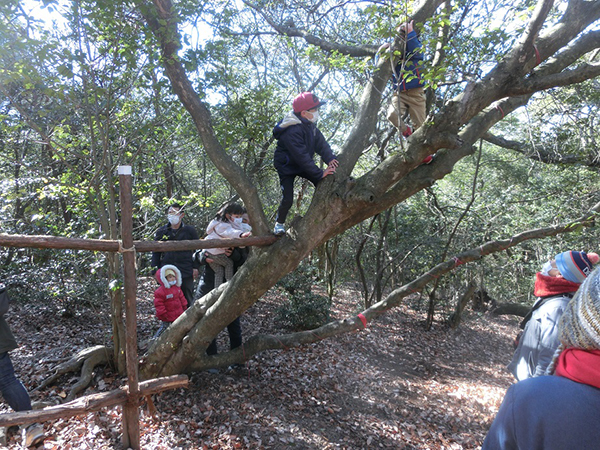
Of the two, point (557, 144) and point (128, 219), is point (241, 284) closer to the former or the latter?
point (128, 219)

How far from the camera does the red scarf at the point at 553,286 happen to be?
2.38m

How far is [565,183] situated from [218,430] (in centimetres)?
864

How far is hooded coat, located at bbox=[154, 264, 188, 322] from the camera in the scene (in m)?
4.48

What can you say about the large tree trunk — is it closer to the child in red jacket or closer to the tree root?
the child in red jacket

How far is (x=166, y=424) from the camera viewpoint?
361cm

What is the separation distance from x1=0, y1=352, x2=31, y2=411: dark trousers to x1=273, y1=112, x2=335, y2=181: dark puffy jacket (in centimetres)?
311

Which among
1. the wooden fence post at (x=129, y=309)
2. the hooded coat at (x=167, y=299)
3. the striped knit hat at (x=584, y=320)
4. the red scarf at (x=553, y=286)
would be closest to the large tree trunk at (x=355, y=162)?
the hooded coat at (x=167, y=299)

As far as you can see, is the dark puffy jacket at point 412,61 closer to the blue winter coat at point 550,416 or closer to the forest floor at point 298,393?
the blue winter coat at point 550,416

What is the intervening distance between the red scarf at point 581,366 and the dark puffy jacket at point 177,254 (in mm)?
4454

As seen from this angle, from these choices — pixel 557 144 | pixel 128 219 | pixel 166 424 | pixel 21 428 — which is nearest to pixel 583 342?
pixel 128 219

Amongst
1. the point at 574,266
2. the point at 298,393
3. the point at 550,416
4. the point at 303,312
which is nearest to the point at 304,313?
the point at 303,312

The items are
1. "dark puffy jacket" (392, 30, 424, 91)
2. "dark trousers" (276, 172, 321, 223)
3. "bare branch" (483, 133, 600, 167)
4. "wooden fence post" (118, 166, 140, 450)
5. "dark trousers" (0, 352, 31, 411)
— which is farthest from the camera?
"bare branch" (483, 133, 600, 167)

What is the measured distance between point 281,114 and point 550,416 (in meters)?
7.39

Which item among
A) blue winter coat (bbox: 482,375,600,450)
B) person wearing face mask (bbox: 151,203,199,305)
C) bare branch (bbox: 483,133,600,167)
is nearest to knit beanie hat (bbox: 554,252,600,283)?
blue winter coat (bbox: 482,375,600,450)
